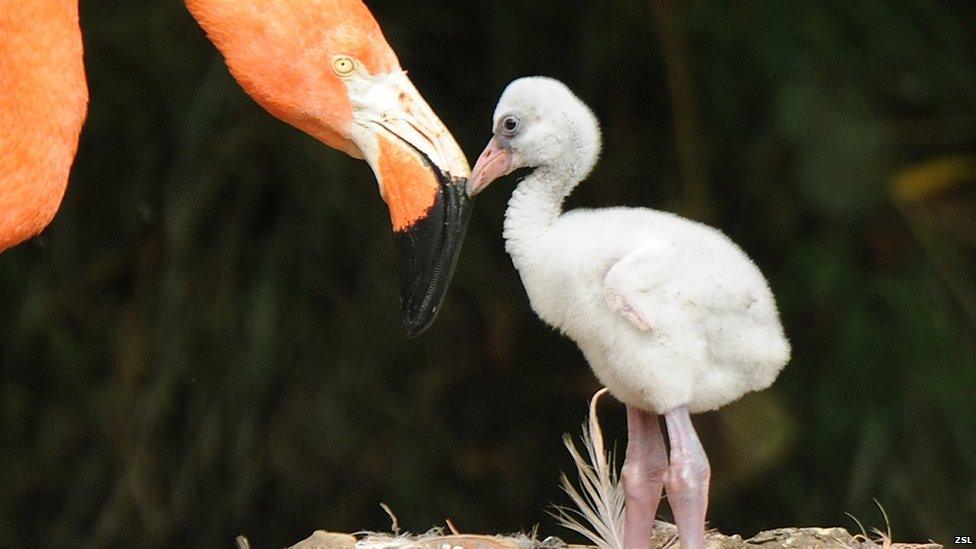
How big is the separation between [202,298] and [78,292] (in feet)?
0.87

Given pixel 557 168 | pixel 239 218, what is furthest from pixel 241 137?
pixel 557 168

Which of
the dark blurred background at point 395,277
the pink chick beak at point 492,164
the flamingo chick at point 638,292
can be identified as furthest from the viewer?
the dark blurred background at point 395,277

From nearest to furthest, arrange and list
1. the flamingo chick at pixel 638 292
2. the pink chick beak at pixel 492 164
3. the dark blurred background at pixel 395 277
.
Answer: the flamingo chick at pixel 638 292 < the pink chick beak at pixel 492 164 < the dark blurred background at pixel 395 277

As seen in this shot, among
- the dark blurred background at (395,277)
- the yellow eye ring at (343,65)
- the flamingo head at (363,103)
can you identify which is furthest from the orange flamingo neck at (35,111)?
the dark blurred background at (395,277)

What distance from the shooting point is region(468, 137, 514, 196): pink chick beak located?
5.67 ft

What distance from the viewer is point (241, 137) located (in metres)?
2.92

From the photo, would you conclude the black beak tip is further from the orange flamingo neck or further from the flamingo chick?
the orange flamingo neck

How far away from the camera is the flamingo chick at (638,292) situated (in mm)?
1620

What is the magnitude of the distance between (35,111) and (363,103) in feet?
1.23

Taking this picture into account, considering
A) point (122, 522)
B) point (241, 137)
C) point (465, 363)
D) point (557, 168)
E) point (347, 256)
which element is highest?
point (557, 168)

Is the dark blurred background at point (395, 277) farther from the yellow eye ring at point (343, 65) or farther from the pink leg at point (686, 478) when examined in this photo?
the pink leg at point (686, 478)

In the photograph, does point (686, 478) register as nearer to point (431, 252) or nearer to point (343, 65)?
point (431, 252)

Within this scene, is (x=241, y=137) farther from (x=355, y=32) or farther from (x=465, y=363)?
(x=355, y=32)

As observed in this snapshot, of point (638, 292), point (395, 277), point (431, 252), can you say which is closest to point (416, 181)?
point (431, 252)
